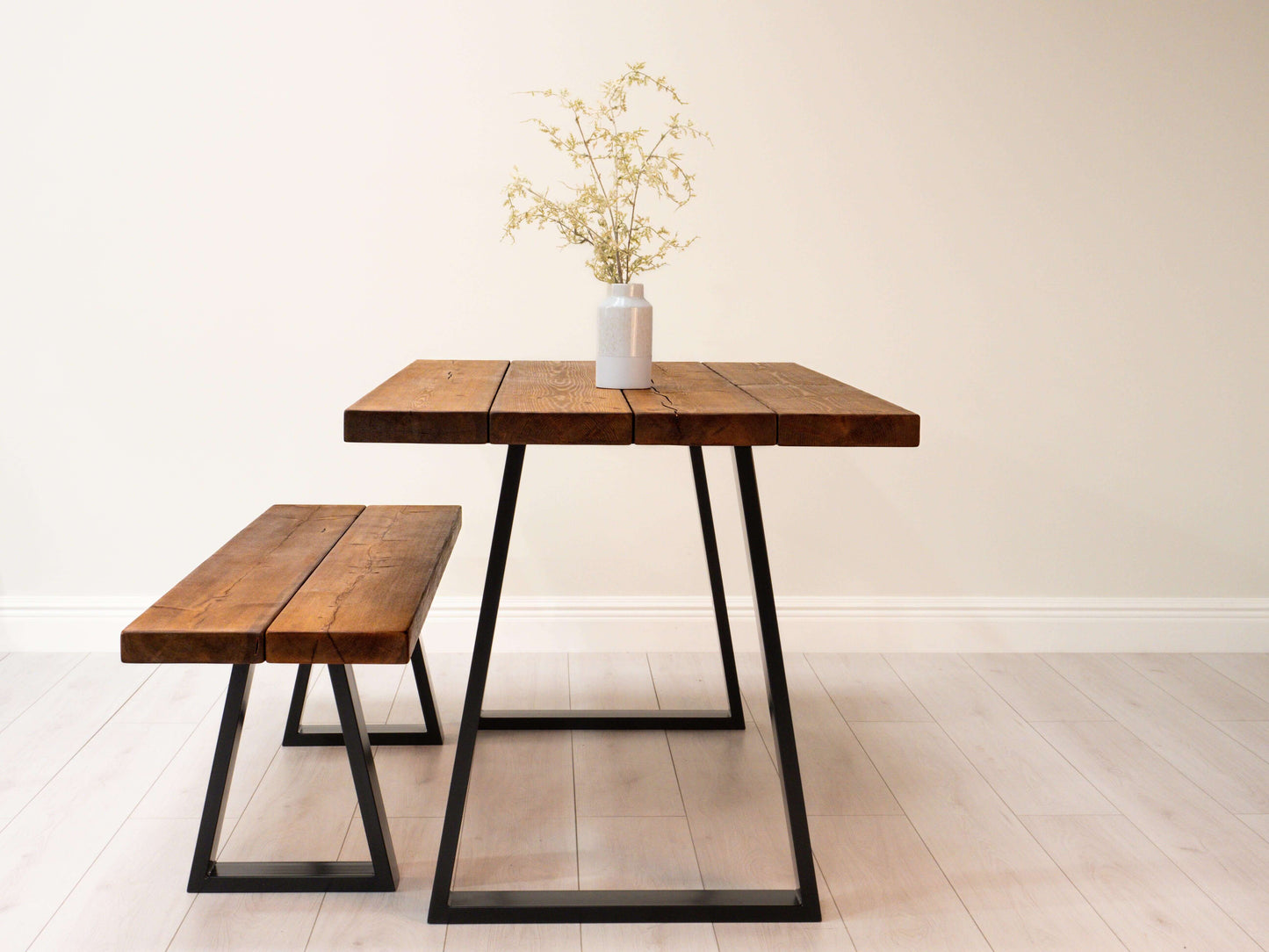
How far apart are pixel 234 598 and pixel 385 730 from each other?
789 millimetres

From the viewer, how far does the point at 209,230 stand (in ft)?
9.30

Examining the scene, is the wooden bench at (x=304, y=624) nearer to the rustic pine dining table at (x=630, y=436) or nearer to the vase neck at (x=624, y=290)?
the rustic pine dining table at (x=630, y=436)

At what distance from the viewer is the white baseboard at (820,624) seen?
296 centimetres

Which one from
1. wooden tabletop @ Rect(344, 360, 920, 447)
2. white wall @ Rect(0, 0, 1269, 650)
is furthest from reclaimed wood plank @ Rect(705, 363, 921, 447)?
white wall @ Rect(0, 0, 1269, 650)

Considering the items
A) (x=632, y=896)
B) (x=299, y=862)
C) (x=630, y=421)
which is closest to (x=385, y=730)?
(x=299, y=862)

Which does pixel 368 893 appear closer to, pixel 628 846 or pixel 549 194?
pixel 628 846

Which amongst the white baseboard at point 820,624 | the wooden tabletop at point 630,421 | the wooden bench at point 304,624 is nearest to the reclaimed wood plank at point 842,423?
the wooden tabletop at point 630,421

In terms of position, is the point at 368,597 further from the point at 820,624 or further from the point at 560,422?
the point at 820,624

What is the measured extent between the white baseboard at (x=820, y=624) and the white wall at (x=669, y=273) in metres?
0.03

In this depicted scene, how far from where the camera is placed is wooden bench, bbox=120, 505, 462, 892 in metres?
1.54

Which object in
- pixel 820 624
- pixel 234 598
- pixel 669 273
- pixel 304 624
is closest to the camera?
pixel 304 624

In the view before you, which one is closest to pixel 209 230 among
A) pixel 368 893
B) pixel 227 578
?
pixel 227 578

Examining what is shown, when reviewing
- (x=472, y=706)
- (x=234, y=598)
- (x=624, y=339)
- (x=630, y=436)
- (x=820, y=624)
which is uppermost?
(x=624, y=339)

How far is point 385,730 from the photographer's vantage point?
2.38 metres
